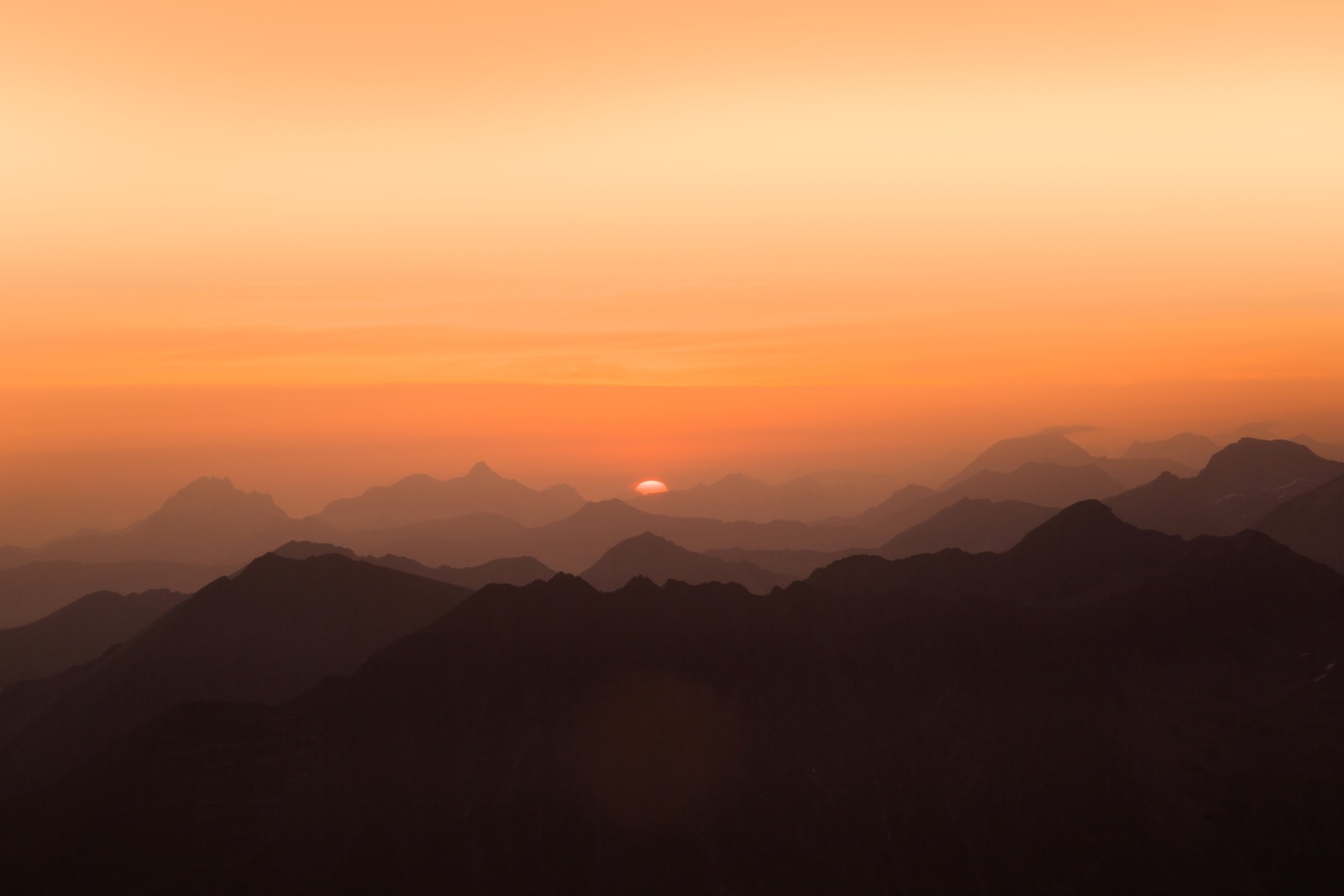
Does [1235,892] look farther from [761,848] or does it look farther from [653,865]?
[653,865]

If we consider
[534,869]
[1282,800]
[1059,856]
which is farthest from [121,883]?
[1282,800]

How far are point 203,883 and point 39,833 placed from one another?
32779 millimetres

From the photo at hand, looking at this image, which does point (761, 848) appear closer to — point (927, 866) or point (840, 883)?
point (840, 883)

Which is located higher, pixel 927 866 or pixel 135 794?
pixel 135 794

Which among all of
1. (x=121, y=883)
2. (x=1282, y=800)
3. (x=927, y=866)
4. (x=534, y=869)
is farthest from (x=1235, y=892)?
(x=121, y=883)

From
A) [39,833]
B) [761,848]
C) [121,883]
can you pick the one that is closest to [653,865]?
[761,848]

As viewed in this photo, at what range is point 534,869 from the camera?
628 ft

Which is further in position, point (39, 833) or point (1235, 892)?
point (39, 833)

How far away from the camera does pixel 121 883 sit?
187 meters

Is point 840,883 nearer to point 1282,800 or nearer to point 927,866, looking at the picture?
point 927,866

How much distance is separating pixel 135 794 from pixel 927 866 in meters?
140

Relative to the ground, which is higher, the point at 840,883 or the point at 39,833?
the point at 39,833

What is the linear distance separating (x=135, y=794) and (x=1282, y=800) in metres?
201

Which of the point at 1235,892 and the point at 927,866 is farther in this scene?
the point at 927,866
